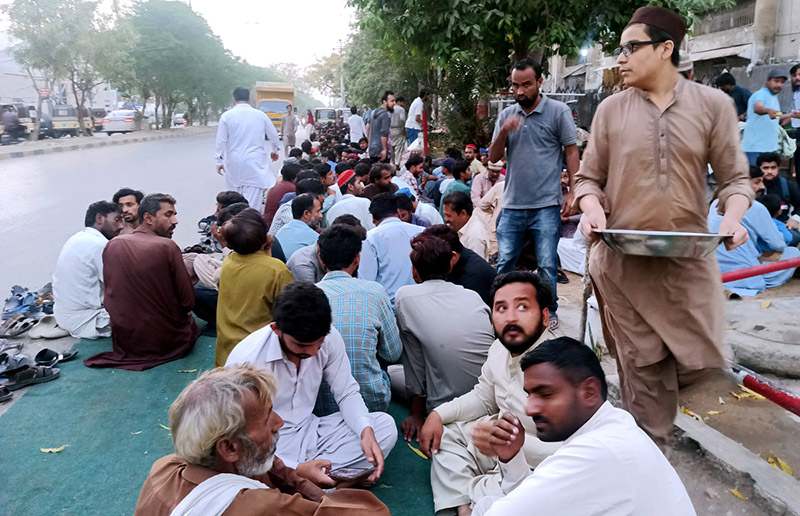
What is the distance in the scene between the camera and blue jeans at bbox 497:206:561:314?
165 inches

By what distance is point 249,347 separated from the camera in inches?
104

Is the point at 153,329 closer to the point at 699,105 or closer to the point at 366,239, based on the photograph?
the point at 366,239

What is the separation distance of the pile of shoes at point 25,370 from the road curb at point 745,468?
391 centimetres

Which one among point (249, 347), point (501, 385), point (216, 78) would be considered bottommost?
point (501, 385)

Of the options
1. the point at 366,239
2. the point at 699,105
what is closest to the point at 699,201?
the point at 699,105

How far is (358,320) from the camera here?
3.10 meters

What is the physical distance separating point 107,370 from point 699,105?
13.1 ft

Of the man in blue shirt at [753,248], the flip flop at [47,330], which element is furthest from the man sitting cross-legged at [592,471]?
the flip flop at [47,330]

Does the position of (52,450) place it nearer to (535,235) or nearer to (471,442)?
(471,442)

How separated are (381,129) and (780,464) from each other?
414 inches

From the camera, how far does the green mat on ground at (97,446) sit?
2.86 meters

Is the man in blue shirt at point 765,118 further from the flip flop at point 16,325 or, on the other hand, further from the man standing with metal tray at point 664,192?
the flip flop at point 16,325

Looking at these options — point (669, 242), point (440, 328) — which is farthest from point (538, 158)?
point (669, 242)

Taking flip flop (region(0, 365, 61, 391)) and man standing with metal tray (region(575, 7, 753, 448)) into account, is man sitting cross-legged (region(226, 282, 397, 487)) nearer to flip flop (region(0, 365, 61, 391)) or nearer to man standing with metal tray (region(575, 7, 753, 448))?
man standing with metal tray (region(575, 7, 753, 448))
